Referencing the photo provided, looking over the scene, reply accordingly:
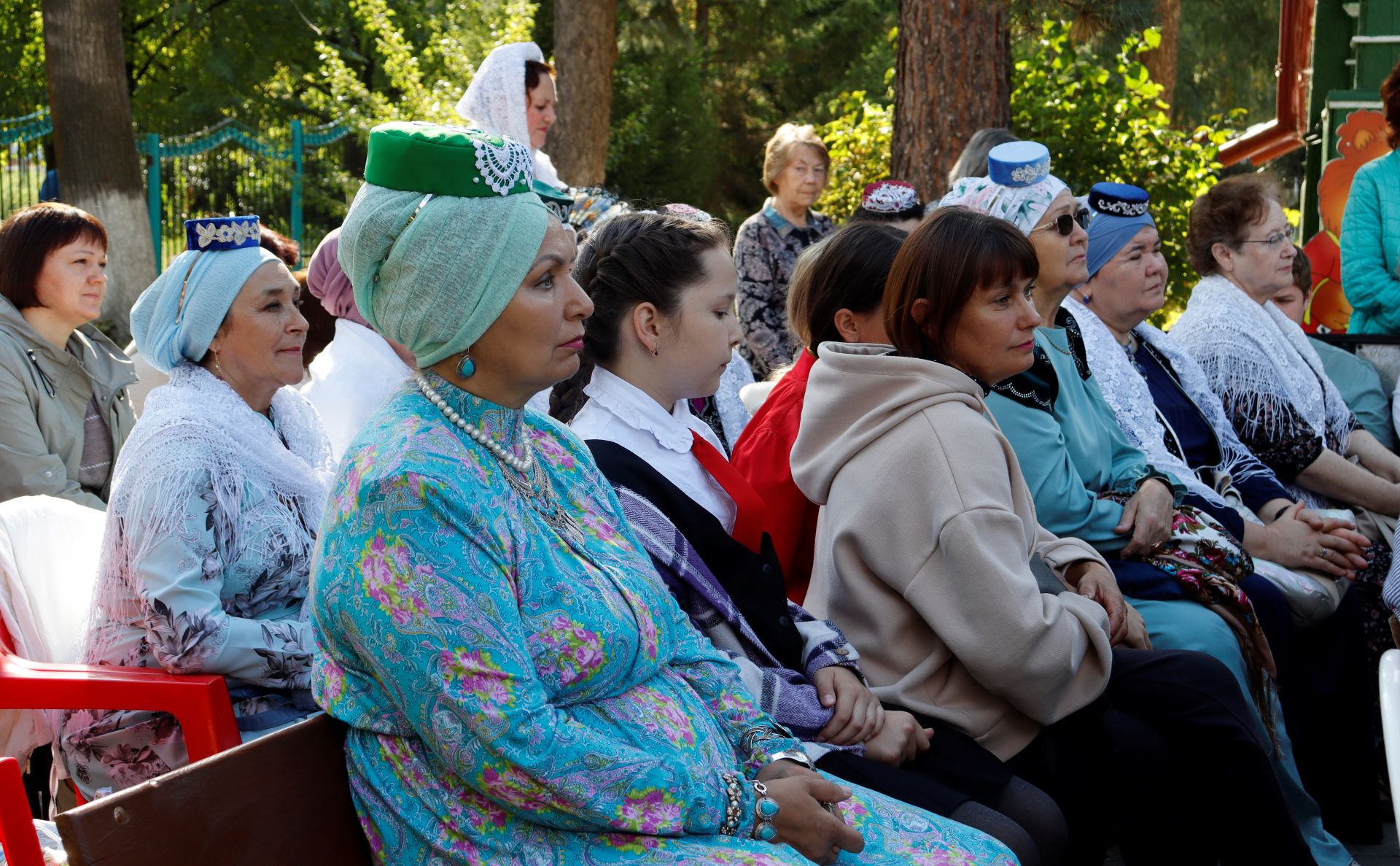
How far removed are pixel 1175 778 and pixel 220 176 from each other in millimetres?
17034

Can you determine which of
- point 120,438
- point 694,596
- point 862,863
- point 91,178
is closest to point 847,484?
point 694,596

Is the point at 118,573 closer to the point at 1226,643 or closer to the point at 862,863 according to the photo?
the point at 862,863

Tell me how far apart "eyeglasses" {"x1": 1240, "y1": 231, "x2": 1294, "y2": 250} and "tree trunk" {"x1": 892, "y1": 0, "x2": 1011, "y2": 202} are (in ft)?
9.18

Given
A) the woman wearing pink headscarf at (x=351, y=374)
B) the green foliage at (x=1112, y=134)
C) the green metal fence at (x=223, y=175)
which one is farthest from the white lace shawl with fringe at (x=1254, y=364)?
the green metal fence at (x=223, y=175)

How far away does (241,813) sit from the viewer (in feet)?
5.92

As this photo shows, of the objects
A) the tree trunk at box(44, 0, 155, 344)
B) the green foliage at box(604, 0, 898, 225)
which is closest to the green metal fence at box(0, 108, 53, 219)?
the tree trunk at box(44, 0, 155, 344)

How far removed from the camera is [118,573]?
2.99 meters

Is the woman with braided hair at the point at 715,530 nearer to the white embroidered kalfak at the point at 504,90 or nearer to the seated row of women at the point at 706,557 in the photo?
the seated row of women at the point at 706,557

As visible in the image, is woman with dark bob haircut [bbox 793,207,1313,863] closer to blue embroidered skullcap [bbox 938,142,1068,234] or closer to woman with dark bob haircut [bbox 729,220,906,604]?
woman with dark bob haircut [bbox 729,220,906,604]

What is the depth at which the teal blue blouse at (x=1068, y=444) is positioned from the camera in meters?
3.56

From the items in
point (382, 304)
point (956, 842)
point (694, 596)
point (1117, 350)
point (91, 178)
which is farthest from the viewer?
point (91, 178)

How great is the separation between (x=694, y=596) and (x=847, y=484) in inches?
17.7

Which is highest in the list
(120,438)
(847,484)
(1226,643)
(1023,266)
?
(1023,266)

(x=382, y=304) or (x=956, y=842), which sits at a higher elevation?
(x=382, y=304)
